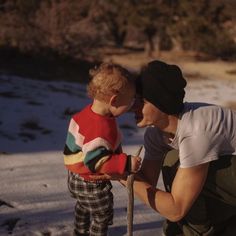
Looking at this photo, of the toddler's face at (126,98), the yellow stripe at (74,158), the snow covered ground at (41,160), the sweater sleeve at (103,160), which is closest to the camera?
the toddler's face at (126,98)

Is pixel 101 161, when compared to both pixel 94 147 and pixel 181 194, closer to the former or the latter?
pixel 94 147

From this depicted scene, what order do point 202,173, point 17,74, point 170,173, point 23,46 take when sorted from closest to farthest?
point 202,173 < point 170,173 < point 17,74 < point 23,46

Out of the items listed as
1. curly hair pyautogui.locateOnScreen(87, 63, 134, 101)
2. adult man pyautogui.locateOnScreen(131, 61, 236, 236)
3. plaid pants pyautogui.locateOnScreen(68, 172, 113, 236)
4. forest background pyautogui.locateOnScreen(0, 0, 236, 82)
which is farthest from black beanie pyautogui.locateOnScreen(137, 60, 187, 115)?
forest background pyautogui.locateOnScreen(0, 0, 236, 82)

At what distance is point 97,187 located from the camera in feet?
7.83

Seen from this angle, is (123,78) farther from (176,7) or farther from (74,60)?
(176,7)

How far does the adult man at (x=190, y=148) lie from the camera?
1890mm

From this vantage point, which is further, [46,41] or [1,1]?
[1,1]

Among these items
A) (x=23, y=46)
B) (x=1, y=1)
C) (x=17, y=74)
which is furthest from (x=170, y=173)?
(x=1, y=1)

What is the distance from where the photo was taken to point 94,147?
2154 mm

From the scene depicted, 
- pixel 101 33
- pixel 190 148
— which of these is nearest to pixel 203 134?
pixel 190 148

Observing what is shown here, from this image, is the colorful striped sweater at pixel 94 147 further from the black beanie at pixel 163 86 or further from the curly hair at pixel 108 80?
the black beanie at pixel 163 86

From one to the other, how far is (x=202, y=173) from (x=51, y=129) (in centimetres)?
394

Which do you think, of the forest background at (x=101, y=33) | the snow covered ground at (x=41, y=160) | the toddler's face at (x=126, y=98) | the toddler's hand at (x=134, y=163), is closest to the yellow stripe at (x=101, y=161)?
the toddler's hand at (x=134, y=163)

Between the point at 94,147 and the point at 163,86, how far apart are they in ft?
1.52
